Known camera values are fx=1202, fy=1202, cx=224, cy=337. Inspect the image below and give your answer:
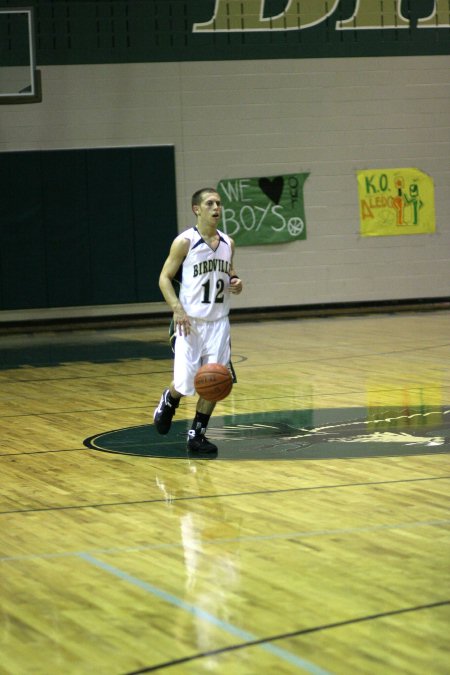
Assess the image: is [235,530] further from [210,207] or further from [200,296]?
[210,207]

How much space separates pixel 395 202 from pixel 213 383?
12.5 meters

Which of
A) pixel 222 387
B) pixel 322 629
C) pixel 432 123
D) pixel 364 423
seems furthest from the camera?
pixel 432 123

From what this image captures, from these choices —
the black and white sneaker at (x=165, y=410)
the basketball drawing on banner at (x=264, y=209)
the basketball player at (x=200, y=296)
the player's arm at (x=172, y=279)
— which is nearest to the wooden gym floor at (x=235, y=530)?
the black and white sneaker at (x=165, y=410)

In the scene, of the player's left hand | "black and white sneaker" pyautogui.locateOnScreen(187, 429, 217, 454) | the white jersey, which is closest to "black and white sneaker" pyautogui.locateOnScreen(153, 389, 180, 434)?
"black and white sneaker" pyautogui.locateOnScreen(187, 429, 217, 454)

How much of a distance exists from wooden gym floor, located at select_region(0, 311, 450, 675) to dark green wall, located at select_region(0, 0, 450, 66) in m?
8.04

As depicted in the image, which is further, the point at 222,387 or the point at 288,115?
the point at 288,115

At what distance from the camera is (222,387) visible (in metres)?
7.54

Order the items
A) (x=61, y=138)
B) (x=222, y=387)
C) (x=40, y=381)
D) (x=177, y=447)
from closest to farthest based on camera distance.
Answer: (x=222, y=387) → (x=177, y=447) → (x=40, y=381) → (x=61, y=138)

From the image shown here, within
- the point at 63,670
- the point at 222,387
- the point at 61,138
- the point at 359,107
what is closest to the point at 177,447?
the point at 222,387

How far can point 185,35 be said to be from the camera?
18359 millimetres

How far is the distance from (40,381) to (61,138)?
22.6 feet

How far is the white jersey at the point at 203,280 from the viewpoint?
787 cm

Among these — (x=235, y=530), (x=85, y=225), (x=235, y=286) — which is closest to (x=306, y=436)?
(x=235, y=286)

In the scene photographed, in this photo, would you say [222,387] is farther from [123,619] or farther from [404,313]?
[404,313]
